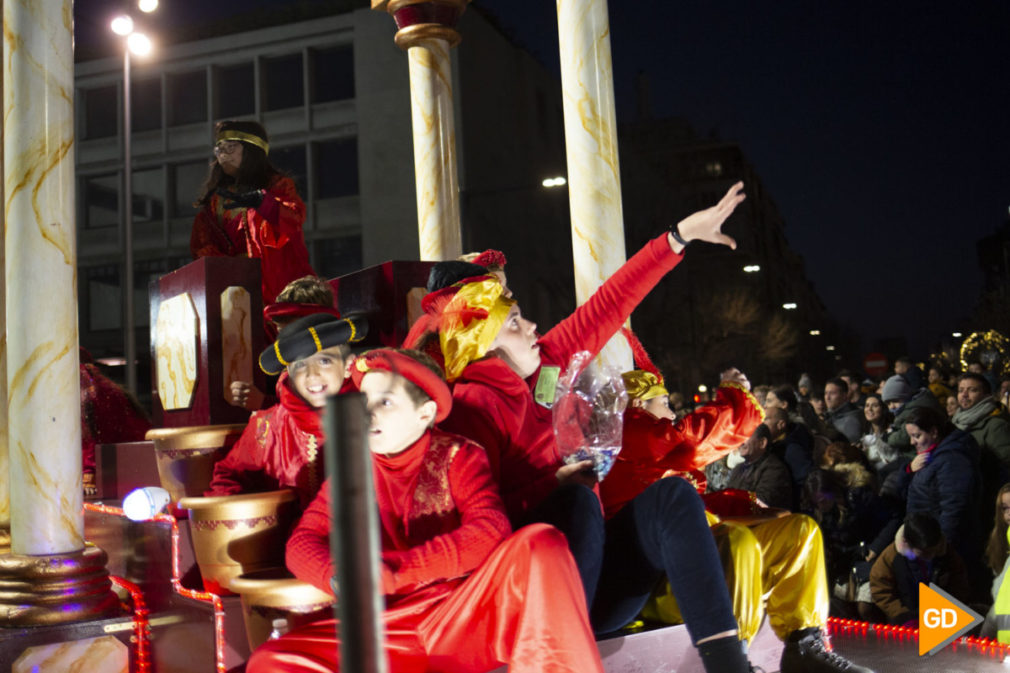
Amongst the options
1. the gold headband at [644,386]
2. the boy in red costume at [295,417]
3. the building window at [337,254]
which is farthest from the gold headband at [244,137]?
the building window at [337,254]

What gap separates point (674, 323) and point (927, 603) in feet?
64.3

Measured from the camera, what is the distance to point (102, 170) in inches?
1303

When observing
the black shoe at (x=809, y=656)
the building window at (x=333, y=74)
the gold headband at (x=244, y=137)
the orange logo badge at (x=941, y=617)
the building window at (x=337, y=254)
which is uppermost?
the building window at (x=333, y=74)

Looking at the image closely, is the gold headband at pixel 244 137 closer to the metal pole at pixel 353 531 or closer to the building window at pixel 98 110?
the metal pole at pixel 353 531

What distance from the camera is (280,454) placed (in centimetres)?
393

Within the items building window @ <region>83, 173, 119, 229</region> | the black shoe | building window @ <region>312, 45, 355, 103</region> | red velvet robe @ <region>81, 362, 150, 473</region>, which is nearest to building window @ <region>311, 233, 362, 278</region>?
building window @ <region>312, 45, 355, 103</region>

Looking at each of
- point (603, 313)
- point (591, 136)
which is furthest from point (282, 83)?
point (603, 313)

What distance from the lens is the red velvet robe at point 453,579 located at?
2691 mm

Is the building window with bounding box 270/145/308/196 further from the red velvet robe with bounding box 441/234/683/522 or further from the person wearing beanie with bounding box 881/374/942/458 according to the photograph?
the red velvet robe with bounding box 441/234/683/522

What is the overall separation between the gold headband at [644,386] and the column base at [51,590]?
2.54 m

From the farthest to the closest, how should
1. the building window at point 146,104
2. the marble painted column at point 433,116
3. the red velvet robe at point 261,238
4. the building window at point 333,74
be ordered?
the building window at point 146,104, the building window at point 333,74, the marble painted column at point 433,116, the red velvet robe at point 261,238

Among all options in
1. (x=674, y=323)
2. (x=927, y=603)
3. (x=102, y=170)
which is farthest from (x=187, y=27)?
(x=927, y=603)

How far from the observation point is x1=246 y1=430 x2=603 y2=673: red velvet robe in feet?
8.83

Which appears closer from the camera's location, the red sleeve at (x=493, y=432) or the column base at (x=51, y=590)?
the red sleeve at (x=493, y=432)
